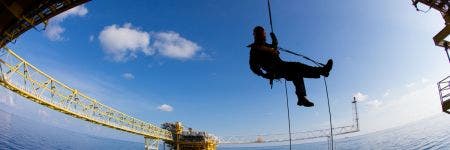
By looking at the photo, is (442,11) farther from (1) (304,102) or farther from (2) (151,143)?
(2) (151,143)

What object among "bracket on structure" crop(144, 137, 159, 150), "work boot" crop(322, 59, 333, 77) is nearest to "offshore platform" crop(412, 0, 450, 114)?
"work boot" crop(322, 59, 333, 77)

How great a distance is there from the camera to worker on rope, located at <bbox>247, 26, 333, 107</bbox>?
592 cm

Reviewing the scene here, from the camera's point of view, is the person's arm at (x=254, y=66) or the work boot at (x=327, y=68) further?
the person's arm at (x=254, y=66)

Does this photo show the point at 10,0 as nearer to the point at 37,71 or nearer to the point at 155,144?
the point at 37,71

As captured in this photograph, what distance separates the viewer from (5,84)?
23.0 metres

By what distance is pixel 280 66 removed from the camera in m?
5.97

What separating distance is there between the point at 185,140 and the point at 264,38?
5407 centimetres

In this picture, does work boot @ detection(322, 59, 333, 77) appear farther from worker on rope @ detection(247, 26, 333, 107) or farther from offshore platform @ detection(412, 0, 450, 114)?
offshore platform @ detection(412, 0, 450, 114)

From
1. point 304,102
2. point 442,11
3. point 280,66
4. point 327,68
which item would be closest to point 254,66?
point 280,66

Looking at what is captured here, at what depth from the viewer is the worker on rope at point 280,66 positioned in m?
5.92

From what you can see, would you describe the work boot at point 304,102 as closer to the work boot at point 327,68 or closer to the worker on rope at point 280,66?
the worker on rope at point 280,66

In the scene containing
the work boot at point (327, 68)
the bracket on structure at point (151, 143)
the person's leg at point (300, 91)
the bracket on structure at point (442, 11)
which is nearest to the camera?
the work boot at point (327, 68)

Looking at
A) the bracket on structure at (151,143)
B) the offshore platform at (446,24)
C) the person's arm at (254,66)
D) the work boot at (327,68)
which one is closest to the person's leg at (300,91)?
the work boot at (327,68)

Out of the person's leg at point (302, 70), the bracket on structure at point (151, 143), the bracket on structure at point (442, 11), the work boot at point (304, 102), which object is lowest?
the bracket on structure at point (151, 143)
